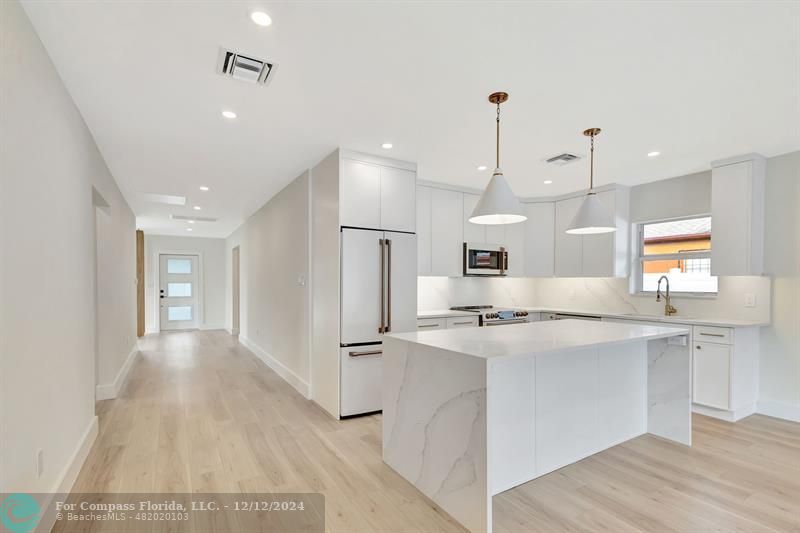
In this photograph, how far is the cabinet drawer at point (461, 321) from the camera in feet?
14.9

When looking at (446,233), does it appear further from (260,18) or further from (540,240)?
(260,18)

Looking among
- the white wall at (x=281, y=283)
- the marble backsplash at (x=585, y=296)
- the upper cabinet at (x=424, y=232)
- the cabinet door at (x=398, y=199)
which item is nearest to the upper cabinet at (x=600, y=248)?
the marble backsplash at (x=585, y=296)

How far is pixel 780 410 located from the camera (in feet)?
11.9

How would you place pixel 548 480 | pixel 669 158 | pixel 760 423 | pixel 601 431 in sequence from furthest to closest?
pixel 669 158 < pixel 760 423 < pixel 601 431 < pixel 548 480

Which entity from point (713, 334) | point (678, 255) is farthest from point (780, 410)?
point (678, 255)

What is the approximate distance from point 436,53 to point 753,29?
1.54 m

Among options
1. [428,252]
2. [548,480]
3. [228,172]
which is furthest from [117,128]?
[548,480]

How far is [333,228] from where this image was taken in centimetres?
369

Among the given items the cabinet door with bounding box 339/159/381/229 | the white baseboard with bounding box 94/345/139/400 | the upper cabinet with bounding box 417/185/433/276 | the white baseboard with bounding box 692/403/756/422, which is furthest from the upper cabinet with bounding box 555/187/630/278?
the white baseboard with bounding box 94/345/139/400

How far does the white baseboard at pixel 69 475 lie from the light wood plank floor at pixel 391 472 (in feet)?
0.22

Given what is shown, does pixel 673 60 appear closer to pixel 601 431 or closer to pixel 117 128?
pixel 601 431

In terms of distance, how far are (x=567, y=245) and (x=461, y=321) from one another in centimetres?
198

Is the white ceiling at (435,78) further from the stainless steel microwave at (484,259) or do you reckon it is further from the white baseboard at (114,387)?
the white baseboard at (114,387)

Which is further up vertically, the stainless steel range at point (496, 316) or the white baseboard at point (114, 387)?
the stainless steel range at point (496, 316)
